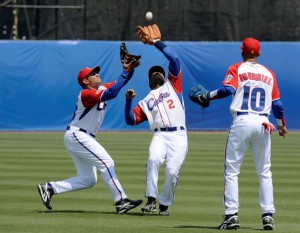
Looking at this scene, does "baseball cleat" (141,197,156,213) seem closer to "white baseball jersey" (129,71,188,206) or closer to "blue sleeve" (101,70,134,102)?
"white baseball jersey" (129,71,188,206)

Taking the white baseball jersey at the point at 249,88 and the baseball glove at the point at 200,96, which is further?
the baseball glove at the point at 200,96

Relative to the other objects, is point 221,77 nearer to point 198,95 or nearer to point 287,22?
point 287,22

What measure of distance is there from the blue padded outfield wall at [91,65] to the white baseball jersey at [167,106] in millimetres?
14815

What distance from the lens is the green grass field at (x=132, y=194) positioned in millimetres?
8719

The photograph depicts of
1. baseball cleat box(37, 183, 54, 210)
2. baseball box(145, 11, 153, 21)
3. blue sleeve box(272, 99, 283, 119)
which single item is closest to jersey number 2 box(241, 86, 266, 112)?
blue sleeve box(272, 99, 283, 119)

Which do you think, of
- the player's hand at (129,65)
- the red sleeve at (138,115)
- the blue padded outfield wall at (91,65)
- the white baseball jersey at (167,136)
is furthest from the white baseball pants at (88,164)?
the blue padded outfield wall at (91,65)

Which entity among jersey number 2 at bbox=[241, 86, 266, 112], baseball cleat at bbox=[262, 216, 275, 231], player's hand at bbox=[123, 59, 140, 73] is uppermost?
player's hand at bbox=[123, 59, 140, 73]

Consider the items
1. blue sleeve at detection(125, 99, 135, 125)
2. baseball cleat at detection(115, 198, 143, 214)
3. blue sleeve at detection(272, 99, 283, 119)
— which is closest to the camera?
blue sleeve at detection(272, 99, 283, 119)

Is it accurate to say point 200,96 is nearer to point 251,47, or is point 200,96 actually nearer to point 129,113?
point 251,47

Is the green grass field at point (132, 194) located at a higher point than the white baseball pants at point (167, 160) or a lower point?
lower

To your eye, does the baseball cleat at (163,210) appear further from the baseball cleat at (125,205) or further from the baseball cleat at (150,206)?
the baseball cleat at (125,205)

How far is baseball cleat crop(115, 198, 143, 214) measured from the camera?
9516mm

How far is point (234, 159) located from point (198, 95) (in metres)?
0.76

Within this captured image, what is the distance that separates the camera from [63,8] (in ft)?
95.2
